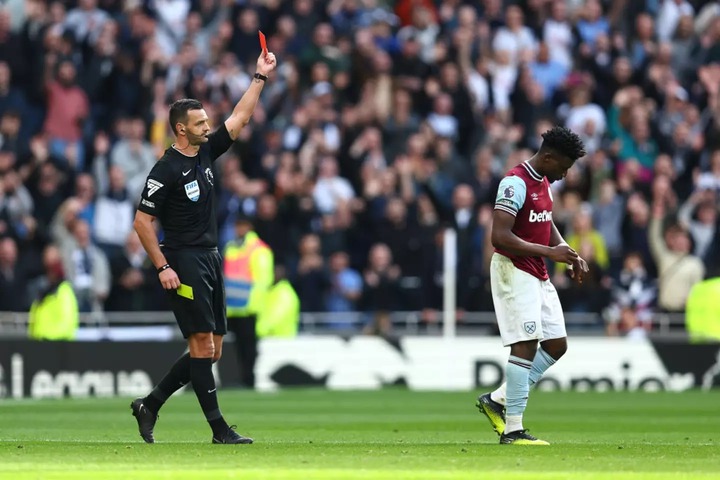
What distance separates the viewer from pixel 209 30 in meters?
27.1

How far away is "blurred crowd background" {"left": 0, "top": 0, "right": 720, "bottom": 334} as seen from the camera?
23734mm

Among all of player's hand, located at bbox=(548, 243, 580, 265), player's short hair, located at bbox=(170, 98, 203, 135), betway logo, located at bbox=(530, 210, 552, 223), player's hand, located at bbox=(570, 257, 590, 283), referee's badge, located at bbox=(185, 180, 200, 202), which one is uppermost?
player's short hair, located at bbox=(170, 98, 203, 135)

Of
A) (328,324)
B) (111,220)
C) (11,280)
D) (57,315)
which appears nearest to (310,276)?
(328,324)

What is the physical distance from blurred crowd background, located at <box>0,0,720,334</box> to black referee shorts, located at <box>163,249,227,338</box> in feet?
35.6

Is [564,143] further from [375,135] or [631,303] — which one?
[375,135]

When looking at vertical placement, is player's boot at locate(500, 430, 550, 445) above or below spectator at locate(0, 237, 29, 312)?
A: below

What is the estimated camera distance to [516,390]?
12.1m

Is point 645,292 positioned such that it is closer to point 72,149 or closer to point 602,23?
point 602,23

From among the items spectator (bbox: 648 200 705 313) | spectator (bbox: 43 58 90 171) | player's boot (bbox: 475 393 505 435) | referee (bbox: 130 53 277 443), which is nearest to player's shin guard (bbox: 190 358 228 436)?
referee (bbox: 130 53 277 443)

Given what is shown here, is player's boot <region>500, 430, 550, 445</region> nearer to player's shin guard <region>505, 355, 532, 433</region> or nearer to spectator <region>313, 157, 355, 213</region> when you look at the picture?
player's shin guard <region>505, 355, 532, 433</region>

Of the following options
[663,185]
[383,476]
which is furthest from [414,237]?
[383,476]

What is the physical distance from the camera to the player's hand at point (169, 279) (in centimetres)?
1191

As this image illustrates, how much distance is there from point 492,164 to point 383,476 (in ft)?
52.7

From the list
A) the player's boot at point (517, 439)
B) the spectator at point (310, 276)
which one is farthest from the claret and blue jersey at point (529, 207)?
the spectator at point (310, 276)
